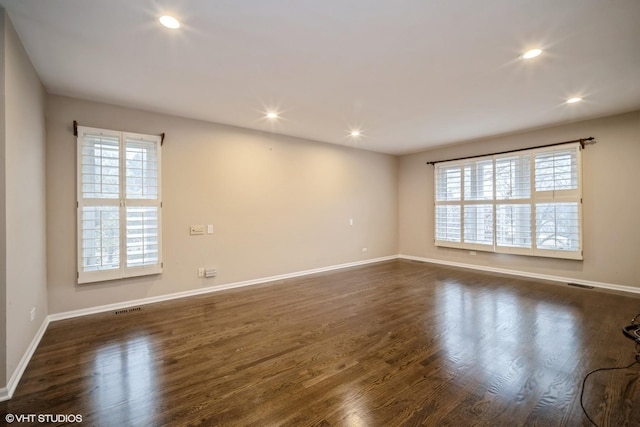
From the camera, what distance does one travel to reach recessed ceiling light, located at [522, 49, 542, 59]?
256 centimetres

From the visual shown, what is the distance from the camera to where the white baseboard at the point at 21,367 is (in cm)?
193

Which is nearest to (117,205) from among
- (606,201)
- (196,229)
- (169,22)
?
(196,229)

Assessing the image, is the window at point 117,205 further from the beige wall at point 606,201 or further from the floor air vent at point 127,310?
the beige wall at point 606,201

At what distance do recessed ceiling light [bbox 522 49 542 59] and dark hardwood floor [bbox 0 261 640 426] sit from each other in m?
2.74

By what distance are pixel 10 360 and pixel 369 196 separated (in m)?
6.04

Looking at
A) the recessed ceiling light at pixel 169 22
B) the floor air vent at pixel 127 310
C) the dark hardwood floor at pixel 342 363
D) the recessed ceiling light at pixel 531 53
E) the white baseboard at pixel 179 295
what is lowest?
the dark hardwood floor at pixel 342 363

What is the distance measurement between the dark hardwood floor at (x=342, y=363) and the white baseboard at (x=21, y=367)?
0.05 metres

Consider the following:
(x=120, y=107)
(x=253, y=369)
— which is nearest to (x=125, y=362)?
(x=253, y=369)

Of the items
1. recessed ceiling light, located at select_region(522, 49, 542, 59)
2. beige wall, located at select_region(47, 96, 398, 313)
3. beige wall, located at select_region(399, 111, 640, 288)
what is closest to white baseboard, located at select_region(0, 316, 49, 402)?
beige wall, located at select_region(47, 96, 398, 313)

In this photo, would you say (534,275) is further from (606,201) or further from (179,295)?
(179,295)

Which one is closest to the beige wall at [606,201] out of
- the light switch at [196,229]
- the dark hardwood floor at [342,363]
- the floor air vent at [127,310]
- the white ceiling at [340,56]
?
the white ceiling at [340,56]

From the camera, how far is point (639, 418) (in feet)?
5.65

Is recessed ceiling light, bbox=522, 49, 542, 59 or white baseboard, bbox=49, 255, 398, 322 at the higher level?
recessed ceiling light, bbox=522, 49, 542, 59

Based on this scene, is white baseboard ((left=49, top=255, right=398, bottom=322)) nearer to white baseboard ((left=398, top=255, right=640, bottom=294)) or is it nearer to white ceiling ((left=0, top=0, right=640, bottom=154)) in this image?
white baseboard ((left=398, top=255, right=640, bottom=294))
